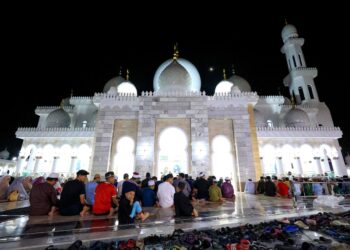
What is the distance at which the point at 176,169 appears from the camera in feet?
43.8

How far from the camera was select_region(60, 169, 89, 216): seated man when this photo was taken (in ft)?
16.1

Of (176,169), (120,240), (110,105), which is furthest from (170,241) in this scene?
(110,105)

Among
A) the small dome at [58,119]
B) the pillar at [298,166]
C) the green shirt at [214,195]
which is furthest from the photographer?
the small dome at [58,119]

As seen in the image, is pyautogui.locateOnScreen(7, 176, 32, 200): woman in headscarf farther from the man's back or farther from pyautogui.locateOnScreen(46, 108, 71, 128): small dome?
pyautogui.locateOnScreen(46, 108, 71, 128): small dome

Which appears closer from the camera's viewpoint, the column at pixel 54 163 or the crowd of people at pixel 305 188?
the crowd of people at pixel 305 188

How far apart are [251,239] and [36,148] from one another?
72.1 ft

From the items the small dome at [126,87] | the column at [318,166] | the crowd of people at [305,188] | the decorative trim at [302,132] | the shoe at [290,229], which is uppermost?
the small dome at [126,87]

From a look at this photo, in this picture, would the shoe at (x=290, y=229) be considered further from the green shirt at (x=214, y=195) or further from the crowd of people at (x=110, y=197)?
the green shirt at (x=214, y=195)

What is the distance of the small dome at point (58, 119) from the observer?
21.1 metres

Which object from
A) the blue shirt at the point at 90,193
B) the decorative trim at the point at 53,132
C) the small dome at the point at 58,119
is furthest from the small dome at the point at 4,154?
the blue shirt at the point at 90,193

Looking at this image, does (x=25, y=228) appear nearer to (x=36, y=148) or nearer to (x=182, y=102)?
(x=182, y=102)

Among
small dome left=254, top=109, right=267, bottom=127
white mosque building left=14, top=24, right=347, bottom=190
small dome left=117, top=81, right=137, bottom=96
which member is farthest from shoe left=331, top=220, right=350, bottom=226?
small dome left=117, top=81, right=137, bottom=96

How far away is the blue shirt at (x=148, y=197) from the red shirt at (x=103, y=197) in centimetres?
178

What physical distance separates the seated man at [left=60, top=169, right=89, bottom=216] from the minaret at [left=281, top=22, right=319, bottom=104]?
26795 mm
